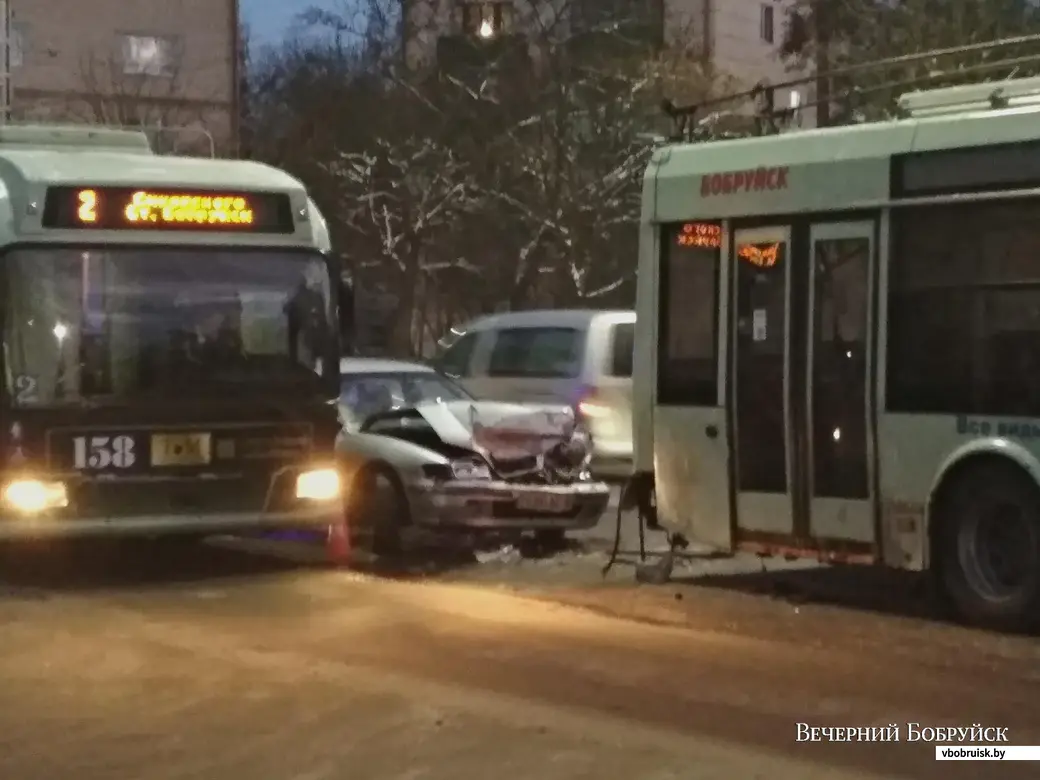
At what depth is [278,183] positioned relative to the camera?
45.9 ft

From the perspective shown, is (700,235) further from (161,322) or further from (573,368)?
(573,368)

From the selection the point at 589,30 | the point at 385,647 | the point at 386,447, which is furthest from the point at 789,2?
the point at 385,647

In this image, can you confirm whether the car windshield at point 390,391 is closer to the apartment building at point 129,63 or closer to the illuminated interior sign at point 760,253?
the illuminated interior sign at point 760,253

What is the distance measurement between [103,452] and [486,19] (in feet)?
90.8

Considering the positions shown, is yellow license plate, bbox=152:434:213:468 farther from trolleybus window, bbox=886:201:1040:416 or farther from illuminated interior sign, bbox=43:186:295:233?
trolleybus window, bbox=886:201:1040:416

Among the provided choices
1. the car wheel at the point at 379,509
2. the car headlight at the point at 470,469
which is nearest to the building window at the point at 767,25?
the car wheel at the point at 379,509

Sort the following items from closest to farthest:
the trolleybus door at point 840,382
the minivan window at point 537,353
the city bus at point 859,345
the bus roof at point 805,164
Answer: the city bus at point 859,345 → the bus roof at point 805,164 → the trolleybus door at point 840,382 → the minivan window at point 537,353

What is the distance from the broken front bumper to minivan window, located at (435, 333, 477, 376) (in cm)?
689

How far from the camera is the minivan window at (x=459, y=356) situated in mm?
21125

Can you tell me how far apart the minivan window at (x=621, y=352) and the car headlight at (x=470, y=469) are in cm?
549

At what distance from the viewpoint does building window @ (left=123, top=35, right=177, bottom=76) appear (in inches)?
1827

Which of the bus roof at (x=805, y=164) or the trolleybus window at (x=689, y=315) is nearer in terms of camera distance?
the bus roof at (x=805, y=164)

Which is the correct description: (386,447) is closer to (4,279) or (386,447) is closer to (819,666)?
(4,279)

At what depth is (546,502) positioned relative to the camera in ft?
46.5
